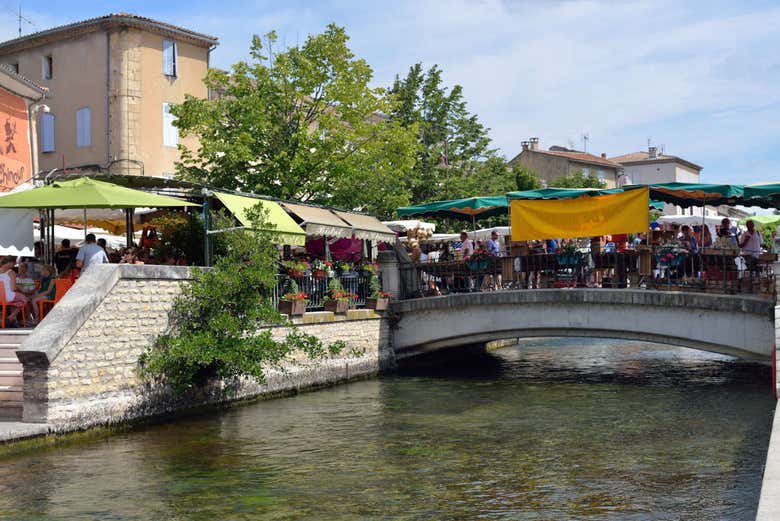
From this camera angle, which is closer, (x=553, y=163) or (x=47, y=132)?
(x=47, y=132)

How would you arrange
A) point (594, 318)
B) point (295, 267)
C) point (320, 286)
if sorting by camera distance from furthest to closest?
point (320, 286) → point (594, 318) → point (295, 267)

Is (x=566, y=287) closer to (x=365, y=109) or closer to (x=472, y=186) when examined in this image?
(x=365, y=109)

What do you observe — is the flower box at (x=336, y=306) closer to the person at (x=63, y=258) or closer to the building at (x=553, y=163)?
the person at (x=63, y=258)

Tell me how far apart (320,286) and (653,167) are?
6819 cm

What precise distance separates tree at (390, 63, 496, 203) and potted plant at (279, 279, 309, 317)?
1781cm

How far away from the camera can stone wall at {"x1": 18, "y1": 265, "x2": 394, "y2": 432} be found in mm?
13305

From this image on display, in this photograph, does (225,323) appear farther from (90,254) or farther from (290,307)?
(290,307)

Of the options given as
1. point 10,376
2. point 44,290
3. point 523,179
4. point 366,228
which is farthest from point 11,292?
point 523,179

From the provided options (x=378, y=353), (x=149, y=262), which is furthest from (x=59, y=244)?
(x=378, y=353)

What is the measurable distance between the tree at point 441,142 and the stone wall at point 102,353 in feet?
71.5

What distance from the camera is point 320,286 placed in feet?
69.9

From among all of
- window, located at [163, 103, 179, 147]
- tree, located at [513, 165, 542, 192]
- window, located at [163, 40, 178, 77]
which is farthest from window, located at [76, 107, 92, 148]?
tree, located at [513, 165, 542, 192]

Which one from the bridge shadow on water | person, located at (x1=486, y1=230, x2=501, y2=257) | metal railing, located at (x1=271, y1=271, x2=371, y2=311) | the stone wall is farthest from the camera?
person, located at (x1=486, y1=230, x2=501, y2=257)

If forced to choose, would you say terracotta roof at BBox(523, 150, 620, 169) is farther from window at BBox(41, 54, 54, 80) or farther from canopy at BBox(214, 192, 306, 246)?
canopy at BBox(214, 192, 306, 246)
